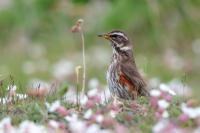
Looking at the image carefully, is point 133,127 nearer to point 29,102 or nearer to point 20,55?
point 29,102

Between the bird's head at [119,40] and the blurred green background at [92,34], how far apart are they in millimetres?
9415

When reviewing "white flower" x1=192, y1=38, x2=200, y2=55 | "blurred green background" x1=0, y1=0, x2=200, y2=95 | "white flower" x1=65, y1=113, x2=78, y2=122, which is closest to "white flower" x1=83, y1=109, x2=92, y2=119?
"white flower" x1=65, y1=113, x2=78, y2=122

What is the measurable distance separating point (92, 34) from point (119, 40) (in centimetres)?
1263

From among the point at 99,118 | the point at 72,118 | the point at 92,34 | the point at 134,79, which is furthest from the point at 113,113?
the point at 92,34

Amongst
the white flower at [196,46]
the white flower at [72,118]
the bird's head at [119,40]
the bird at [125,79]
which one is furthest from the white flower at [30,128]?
the white flower at [196,46]

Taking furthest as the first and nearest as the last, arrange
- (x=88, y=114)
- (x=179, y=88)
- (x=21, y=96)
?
(x=179, y=88)
(x=21, y=96)
(x=88, y=114)

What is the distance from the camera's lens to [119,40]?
12.0 m

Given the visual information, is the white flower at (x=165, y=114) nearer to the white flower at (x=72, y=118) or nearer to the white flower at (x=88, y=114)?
the white flower at (x=88, y=114)

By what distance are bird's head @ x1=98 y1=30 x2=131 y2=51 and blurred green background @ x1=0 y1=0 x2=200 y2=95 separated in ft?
30.9

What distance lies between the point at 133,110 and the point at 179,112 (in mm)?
548

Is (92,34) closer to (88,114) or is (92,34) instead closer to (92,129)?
(88,114)

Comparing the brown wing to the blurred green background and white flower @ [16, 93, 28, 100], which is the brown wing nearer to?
white flower @ [16, 93, 28, 100]

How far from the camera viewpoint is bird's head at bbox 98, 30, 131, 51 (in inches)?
471

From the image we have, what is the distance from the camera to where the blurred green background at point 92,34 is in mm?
22797
